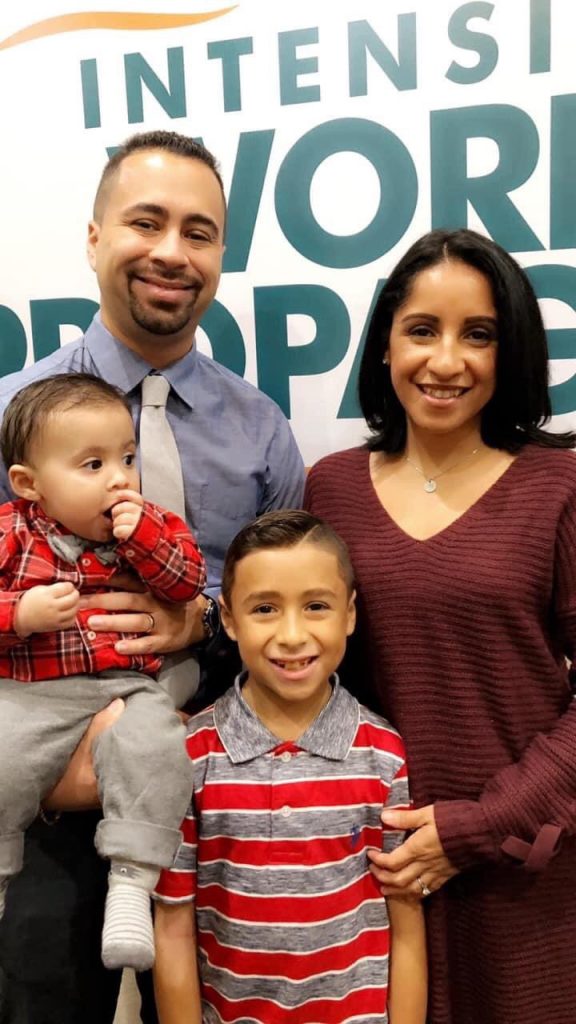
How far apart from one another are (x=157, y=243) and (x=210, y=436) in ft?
1.41

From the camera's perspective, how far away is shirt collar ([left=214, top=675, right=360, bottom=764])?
142 centimetres

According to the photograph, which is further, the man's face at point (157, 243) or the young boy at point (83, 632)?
the man's face at point (157, 243)

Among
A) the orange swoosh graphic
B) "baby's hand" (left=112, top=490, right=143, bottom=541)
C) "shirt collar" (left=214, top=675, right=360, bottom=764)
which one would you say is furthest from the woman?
the orange swoosh graphic

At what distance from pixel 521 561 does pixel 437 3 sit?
1364 millimetres

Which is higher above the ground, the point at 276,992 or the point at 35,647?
the point at 35,647

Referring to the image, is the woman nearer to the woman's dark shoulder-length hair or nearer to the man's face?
the woman's dark shoulder-length hair

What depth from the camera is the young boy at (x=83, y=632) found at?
134cm

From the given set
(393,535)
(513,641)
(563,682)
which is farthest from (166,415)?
(563,682)

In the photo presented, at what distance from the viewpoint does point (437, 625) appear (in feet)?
4.85

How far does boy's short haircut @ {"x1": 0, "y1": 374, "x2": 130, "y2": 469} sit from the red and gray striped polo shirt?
0.61m

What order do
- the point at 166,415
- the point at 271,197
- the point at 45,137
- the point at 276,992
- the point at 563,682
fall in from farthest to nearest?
the point at 45,137 < the point at 271,197 < the point at 166,415 < the point at 563,682 < the point at 276,992

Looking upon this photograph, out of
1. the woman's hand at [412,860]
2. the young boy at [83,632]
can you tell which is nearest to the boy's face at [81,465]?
the young boy at [83,632]

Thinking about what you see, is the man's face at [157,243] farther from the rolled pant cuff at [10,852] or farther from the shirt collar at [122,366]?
the rolled pant cuff at [10,852]

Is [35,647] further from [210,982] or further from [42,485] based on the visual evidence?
[210,982]
